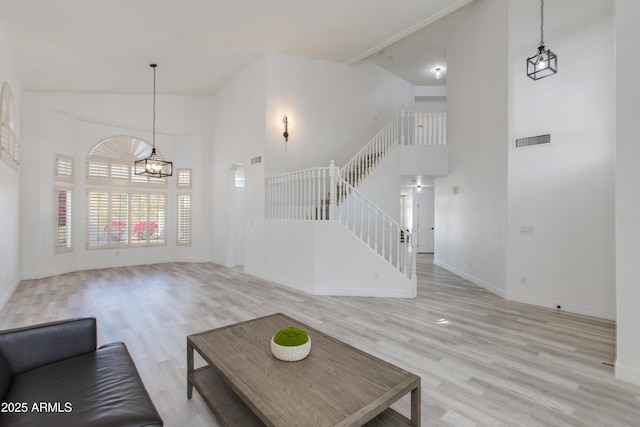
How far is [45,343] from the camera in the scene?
193cm

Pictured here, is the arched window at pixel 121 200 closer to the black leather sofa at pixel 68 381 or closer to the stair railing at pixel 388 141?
the stair railing at pixel 388 141

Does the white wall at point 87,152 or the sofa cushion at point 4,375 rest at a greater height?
the white wall at point 87,152

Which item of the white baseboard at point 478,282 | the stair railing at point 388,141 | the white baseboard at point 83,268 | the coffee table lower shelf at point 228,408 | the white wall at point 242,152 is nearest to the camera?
the coffee table lower shelf at point 228,408

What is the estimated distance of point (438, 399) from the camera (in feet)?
7.45

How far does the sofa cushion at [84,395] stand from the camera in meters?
1.35

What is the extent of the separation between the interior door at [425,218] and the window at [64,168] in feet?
34.7

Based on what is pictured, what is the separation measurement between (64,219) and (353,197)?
683 centimetres

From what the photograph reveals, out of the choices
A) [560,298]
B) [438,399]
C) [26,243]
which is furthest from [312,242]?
[26,243]

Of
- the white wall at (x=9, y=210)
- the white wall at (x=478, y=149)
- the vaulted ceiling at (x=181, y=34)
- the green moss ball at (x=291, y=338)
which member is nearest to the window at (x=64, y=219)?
the white wall at (x=9, y=210)

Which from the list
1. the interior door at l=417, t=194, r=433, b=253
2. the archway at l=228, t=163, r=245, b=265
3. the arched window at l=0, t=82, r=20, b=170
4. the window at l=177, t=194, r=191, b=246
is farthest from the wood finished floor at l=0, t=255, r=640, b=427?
the interior door at l=417, t=194, r=433, b=253

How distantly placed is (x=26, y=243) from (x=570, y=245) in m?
10.1

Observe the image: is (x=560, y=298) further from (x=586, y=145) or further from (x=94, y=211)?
(x=94, y=211)

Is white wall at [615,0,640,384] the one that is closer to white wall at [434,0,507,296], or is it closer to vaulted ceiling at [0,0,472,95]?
white wall at [434,0,507,296]

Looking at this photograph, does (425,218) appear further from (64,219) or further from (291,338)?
(64,219)
